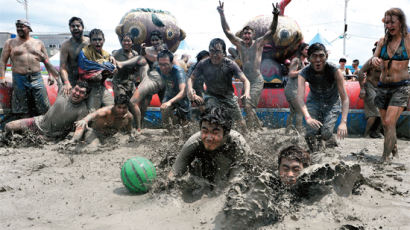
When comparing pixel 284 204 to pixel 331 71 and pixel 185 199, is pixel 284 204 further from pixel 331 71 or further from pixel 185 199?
pixel 331 71

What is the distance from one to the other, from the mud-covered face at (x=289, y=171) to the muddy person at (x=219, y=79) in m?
2.25

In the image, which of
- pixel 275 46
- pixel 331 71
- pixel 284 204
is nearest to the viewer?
pixel 284 204

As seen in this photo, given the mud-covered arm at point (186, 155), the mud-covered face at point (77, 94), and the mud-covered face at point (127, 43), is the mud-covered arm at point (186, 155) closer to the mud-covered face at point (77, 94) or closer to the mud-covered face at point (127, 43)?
the mud-covered face at point (77, 94)

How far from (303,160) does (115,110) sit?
3638mm

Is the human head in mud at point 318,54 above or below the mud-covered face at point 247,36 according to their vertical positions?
below

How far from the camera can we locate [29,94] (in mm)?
6664

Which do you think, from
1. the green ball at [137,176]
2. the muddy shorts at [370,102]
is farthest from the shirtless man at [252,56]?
the green ball at [137,176]

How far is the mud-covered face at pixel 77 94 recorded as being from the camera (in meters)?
5.73

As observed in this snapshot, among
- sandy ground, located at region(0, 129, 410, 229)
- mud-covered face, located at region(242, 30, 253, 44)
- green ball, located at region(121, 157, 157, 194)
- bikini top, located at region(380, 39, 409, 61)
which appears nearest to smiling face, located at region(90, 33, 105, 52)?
sandy ground, located at region(0, 129, 410, 229)

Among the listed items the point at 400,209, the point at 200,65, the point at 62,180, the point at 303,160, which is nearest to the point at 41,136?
the point at 62,180

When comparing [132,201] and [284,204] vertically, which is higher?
[284,204]

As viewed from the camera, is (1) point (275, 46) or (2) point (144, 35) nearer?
(1) point (275, 46)

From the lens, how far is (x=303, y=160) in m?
3.22

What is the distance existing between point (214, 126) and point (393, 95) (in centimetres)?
317
